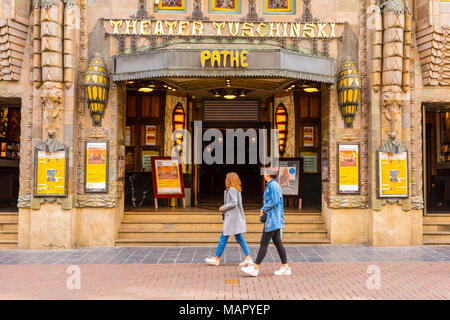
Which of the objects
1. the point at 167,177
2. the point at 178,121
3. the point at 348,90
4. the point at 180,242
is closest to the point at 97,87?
the point at 167,177

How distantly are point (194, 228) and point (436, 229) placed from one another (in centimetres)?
620

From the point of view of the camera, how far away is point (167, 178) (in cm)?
1253

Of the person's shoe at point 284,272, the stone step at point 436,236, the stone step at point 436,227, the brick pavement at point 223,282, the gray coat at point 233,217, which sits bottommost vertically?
the brick pavement at point 223,282

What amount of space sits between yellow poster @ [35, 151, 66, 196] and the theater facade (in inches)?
0.9

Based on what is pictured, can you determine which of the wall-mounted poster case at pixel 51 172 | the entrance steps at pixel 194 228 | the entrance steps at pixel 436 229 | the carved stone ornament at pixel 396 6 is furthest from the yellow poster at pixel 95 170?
the entrance steps at pixel 436 229

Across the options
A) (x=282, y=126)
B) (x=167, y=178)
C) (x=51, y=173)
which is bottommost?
(x=167, y=178)

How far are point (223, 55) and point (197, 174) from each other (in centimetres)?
540

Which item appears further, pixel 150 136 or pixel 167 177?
pixel 150 136

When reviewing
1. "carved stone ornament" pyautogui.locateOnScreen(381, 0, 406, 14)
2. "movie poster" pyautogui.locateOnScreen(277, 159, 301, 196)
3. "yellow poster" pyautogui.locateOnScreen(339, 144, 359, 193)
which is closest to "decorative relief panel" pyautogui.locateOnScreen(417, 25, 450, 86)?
"carved stone ornament" pyautogui.locateOnScreen(381, 0, 406, 14)

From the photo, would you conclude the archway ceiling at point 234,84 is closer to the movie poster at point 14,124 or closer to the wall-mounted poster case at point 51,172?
the wall-mounted poster case at point 51,172

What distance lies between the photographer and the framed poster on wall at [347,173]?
412 inches

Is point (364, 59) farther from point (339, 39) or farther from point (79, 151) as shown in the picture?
point (79, 151)

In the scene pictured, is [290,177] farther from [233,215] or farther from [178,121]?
[233,215]

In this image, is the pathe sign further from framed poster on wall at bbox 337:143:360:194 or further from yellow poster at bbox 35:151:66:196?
yellow poster at bbox 35:151:66:196
